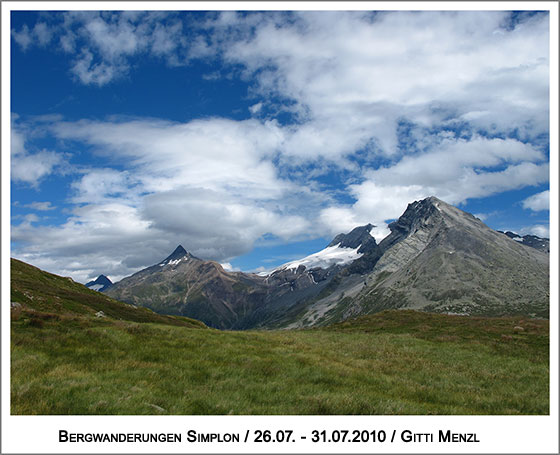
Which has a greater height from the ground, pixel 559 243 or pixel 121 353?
→ pixel 559 243

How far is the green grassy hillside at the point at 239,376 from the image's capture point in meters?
11.4

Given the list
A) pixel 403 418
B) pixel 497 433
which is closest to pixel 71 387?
pixel 403 418

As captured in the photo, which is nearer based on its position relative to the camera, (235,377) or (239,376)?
(235,377)

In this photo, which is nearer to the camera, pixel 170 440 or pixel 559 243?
pixel 170 440

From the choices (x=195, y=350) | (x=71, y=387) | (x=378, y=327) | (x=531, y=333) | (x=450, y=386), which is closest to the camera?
(x=71, y=387)

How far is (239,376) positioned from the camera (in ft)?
49.0

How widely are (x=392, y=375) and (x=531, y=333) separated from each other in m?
27.0

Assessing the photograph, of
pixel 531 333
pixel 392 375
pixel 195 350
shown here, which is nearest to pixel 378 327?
pixel 531 333

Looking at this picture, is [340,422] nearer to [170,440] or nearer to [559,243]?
[170,440]

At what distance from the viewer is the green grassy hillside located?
11.4m

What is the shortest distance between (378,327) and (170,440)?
39.7m

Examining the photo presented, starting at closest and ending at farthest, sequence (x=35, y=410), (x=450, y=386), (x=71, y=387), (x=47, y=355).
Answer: (x=35, y=410) → (x=71, y=387) → (x=47, y=355) → (x=450, y=386)

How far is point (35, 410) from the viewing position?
400 inches

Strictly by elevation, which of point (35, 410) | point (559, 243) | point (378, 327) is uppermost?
point (559, 243)
